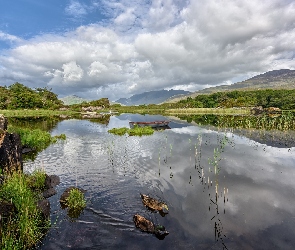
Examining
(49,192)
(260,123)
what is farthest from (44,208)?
(260,123)

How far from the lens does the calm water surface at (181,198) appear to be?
1446cm

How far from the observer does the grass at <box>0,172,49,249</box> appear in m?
11.7

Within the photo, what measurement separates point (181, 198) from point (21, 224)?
496 inches

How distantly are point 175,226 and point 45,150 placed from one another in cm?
3029

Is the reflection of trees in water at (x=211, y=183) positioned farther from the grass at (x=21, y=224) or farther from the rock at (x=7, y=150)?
the rock at (x=7, y=150)

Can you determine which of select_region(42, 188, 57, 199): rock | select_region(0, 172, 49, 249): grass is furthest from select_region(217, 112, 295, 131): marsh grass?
select_region(0, 172, 49, 249): grass

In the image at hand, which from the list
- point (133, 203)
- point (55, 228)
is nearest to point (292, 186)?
point (133, 203)

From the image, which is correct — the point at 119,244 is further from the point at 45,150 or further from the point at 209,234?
the point at 45,150

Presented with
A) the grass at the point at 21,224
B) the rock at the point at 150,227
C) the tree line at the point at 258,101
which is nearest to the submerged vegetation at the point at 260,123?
the rock at the point at 150,227

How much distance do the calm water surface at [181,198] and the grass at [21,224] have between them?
35.3 inches

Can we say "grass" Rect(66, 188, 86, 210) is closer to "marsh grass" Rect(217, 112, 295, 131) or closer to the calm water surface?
the calm water surface

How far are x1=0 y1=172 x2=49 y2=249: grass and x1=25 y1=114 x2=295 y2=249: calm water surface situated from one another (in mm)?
898

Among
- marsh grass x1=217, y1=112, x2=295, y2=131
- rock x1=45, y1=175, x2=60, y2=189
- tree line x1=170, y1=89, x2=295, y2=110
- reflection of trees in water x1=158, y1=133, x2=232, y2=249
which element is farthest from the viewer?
tree line x1=170, y1=89, x2=295, y2=110

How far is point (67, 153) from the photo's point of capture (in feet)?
122
